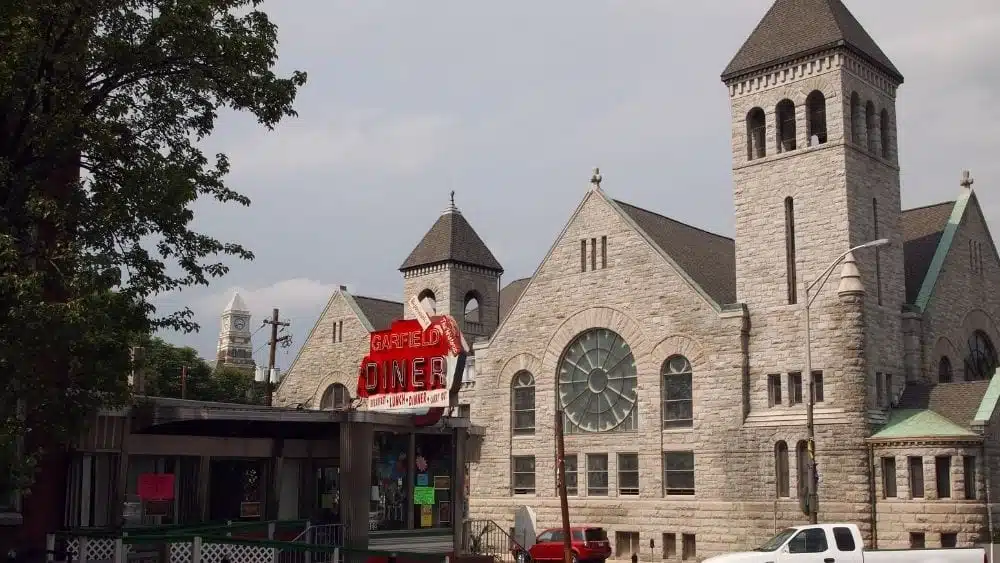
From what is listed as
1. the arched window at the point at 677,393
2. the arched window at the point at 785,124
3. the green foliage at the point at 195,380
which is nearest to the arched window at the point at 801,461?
Result: the arched window at the point at 677,393

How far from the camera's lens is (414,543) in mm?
29203

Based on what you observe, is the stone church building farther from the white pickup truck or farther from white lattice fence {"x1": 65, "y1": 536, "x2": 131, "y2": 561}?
white lattice fence {"x1": 65, "y1": 536, "x2": 131, "y2": 561}

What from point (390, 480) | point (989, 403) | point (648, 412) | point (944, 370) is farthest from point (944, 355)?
point (390, 480)

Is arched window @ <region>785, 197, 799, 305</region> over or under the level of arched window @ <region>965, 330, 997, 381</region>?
over

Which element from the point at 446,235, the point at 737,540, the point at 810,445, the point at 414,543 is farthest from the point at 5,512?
the point at 446,235

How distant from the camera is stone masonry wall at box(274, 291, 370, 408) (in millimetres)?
58562

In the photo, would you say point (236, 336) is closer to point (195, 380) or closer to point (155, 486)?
point (195, 380)

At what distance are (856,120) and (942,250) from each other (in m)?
6.98

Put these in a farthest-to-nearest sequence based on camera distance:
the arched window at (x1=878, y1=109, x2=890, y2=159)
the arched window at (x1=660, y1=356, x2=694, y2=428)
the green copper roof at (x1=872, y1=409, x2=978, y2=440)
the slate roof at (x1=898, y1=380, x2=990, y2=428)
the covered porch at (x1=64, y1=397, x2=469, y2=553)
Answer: the arched window at (x1=878, y1=109, x2=890, y2=159) < the arched window at (x1=660, y1=356, x2=694, y2=428) < the slate roof at (x1=898, y1=380, x2=990, y2=428) < the green copper roof at (x1=872, y1=409, x2=978, y2=440) < the covered porch at (x1=64, y1=397, x2=469, y2=553)

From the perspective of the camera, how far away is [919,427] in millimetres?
35781

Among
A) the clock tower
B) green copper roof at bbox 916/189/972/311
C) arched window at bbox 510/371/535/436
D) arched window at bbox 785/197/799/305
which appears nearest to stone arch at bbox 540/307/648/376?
arched window at bbox 510/371/535/436

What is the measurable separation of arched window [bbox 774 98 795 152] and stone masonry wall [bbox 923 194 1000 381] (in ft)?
26.4

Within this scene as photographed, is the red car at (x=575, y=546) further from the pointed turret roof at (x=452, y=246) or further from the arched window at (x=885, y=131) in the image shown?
the pointed turret roof at (x=452, y=246)

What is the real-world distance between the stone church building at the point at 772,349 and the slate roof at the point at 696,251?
180 mm
